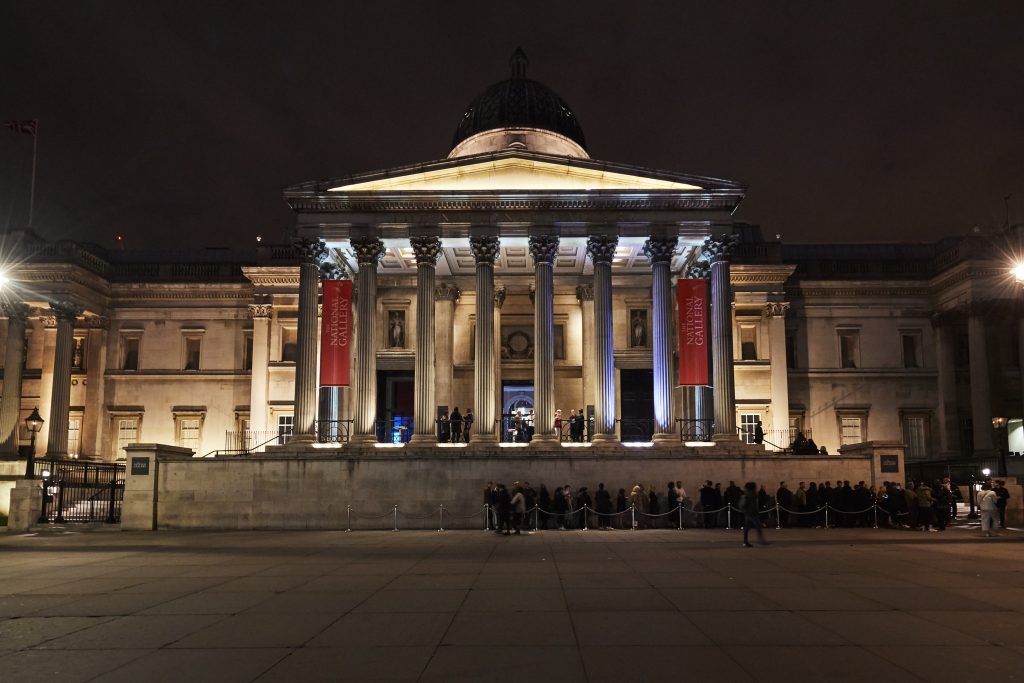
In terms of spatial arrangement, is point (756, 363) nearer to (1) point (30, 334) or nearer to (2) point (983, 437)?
(2) point (983, 437)

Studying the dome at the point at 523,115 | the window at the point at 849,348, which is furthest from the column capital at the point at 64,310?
the window at the point at 849,348

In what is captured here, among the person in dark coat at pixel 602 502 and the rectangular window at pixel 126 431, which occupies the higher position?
the rectangular window at pixel 126 431

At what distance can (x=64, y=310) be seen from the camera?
48875 mm

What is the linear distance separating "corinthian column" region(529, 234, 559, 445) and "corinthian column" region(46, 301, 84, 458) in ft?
90.9

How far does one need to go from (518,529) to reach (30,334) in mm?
36724

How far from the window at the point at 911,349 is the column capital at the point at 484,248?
28.2 meters

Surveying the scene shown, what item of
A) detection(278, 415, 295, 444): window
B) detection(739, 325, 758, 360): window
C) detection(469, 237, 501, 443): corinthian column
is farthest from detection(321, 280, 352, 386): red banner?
detection(739, 325, 758, 360): window

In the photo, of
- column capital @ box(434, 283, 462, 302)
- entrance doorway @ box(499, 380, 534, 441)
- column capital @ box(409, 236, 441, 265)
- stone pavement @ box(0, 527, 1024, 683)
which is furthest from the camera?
entrance doorway @ box(499, 380, 534, 441)

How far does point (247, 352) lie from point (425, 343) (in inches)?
794

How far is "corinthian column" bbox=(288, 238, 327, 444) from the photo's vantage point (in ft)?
119

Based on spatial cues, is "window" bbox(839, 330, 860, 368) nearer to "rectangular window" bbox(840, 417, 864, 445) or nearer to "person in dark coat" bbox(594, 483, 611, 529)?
"rectangular window" bbox(840, 417, 864, 445)

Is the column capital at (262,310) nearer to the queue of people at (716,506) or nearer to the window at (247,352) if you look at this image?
the window at (247,352)

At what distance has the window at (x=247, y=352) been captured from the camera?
173 ft

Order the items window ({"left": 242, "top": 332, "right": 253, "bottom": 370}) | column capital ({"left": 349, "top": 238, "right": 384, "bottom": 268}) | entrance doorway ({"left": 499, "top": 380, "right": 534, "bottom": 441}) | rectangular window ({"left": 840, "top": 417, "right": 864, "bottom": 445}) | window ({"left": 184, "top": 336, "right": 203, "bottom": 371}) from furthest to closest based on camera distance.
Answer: window ({"left": 184, "top": 336, "right": 203, "bottom": 371}) < window ({"left": 242, "top": 332, "right": 253, "bottom": 370}) < rectangular window ({"left": 840, "top": 417, "right": 864, "bottom": 445}) < entrance doorway ({"left": 499, "top": 380, "right": 534, "bottom": 441}) < column capital ({"left": 349, "top": 238, "right": 384, "bottom": 268})
